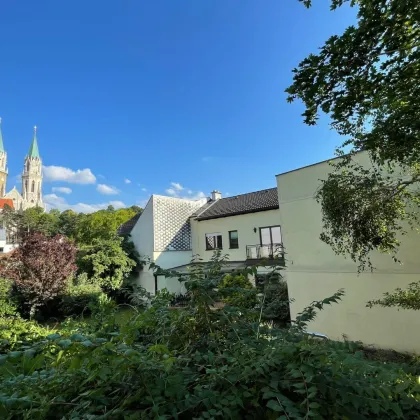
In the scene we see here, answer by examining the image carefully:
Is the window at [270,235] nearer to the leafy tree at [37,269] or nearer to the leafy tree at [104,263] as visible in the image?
the leafy tree at [104,263]

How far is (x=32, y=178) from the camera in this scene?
78.7 metres

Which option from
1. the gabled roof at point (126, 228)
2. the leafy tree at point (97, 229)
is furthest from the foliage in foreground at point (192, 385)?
the gabled roof at point (126, 228)

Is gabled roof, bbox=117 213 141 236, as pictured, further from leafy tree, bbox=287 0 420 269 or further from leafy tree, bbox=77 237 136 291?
leafy tree, bbox=287 0 420 269

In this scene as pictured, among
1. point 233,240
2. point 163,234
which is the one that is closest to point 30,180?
point 163,234

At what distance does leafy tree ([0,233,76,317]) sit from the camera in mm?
12000

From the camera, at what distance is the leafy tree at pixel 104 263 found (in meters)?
16.1

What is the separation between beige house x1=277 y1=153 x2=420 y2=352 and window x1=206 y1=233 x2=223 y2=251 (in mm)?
8946

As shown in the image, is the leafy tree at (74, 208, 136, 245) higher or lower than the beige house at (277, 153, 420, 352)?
higher

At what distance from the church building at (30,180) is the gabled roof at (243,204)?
241 feet

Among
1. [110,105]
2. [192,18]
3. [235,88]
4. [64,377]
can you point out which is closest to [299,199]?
[235,88]

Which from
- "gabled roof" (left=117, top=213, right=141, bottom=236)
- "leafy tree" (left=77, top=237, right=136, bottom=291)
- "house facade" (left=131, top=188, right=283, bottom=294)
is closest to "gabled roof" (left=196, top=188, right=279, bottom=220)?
"house facade" (left=131, top=188, right=283, bottom=294)

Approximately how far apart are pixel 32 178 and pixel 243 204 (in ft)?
270

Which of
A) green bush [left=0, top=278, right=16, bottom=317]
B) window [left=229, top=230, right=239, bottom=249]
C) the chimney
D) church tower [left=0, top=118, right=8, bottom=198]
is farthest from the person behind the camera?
church tower [left=0, top=118, right=8, bottom=198]

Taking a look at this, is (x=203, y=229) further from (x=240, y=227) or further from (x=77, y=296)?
(x=77, y=296)
